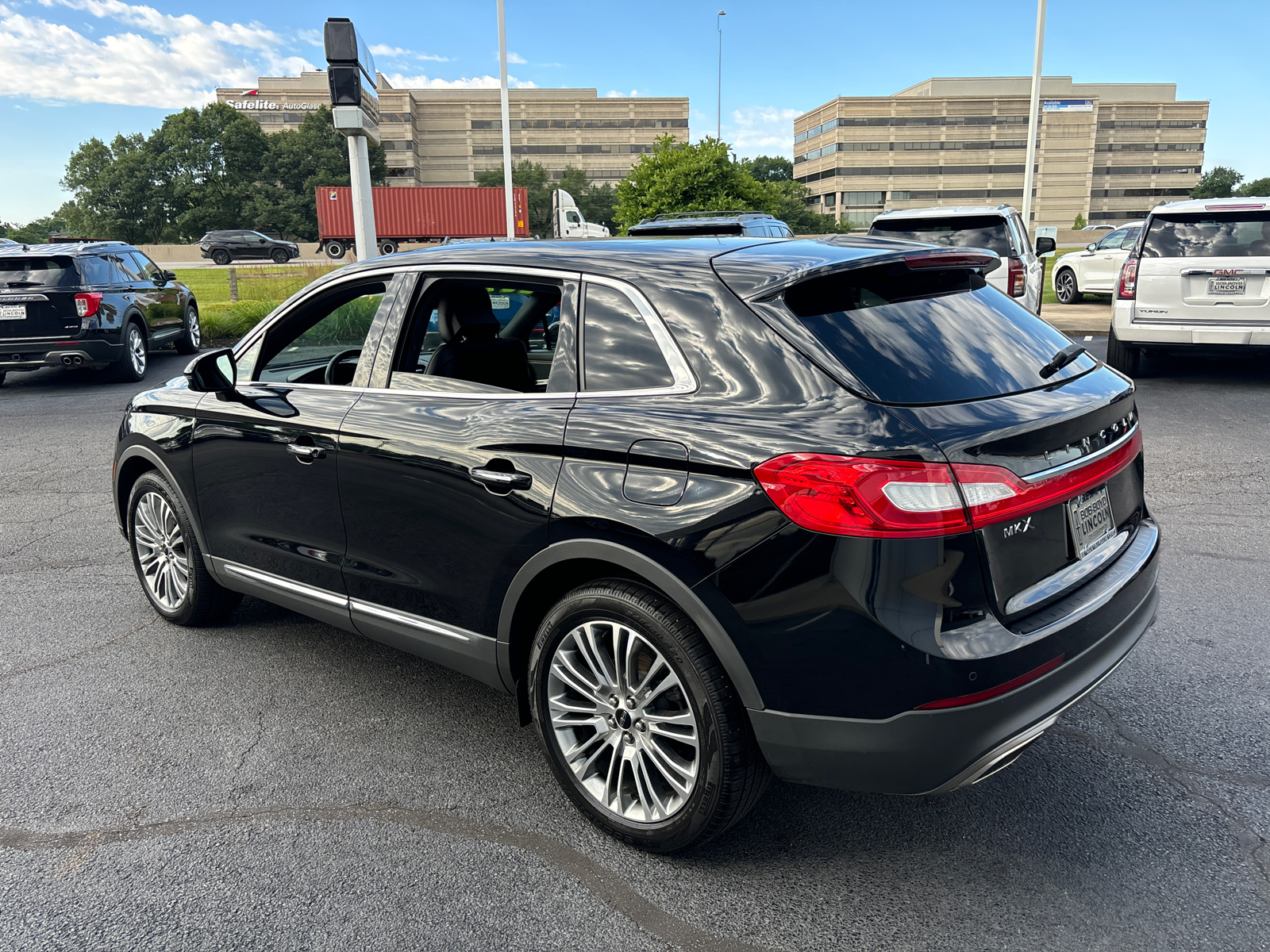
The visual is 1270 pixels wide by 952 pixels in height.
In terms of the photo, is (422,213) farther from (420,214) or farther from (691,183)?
(691,183)

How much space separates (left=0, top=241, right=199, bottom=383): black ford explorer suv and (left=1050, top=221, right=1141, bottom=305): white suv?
1751 cm

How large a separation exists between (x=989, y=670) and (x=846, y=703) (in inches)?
13.4

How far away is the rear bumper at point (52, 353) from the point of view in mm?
11586

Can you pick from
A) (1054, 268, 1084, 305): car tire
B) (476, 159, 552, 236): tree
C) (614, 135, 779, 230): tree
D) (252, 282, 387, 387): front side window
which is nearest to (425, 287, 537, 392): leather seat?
(252, 282, 387, 387): front side window

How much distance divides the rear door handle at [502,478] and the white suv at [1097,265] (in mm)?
18903

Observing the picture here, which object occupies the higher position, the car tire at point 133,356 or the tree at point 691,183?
the tree at point 691,183

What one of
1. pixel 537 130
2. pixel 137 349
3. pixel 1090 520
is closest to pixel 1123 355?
pixel 1090 520

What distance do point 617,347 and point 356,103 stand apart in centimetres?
1258

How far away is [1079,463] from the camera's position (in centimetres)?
248

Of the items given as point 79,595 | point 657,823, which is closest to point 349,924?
point 657,823

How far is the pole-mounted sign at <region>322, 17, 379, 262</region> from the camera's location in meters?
13.0

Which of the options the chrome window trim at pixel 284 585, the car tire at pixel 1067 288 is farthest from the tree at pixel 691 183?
the chrome window trim at pixel 284 585

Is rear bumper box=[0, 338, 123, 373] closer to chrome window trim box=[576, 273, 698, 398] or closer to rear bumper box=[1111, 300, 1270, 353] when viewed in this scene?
chrome window trim box=[576, 273, 698, 398]

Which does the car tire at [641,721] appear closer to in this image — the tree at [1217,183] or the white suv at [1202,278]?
the white suv at [1202,278]
